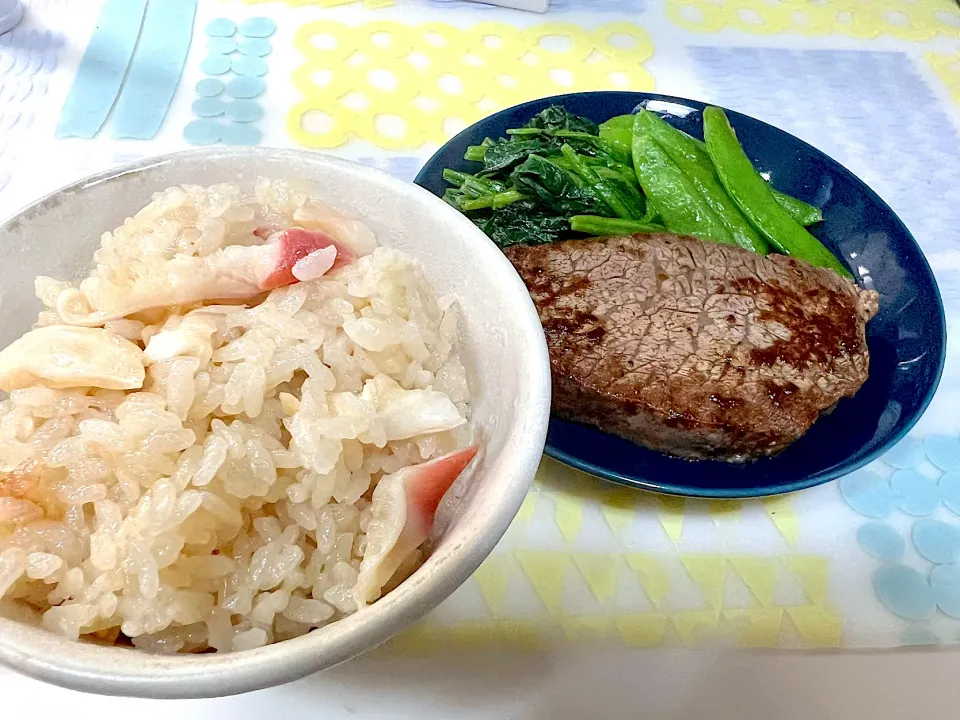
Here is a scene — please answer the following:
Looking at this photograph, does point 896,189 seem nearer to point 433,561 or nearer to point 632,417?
point 632,417

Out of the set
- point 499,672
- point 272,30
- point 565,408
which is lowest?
point 499,672

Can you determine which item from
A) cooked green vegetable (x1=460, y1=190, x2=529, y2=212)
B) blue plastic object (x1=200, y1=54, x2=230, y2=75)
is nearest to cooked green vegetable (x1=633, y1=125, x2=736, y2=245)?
cooked green vegetable (x1=460, y1=190, x2=529, y2=212)

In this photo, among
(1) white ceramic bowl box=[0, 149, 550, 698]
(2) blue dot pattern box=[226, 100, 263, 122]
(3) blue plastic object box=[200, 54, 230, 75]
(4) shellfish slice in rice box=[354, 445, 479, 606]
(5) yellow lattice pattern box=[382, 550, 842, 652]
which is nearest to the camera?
(1) white ceramic bowl box=[0, 149, 550, 698]

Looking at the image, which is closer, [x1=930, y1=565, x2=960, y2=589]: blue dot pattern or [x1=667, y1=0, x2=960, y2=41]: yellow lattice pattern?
[x1=930, y1=565, x2=960, y2=589]: blue dot pattern

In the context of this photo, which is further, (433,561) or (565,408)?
(565,408)

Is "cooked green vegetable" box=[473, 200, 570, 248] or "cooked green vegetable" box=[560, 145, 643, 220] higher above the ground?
"cooked green vegetable" box=[560, 145, 643, 220]

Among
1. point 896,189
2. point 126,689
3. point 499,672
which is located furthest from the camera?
point 896,189

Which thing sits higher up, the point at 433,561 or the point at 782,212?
the point at 433,561

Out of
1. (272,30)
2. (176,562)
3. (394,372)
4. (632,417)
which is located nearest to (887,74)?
(632,417)

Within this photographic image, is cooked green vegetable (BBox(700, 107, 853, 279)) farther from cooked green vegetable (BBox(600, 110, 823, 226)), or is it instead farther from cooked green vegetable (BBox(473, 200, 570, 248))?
cooked green vegetable (BBox(473, 200, 570, 248))
